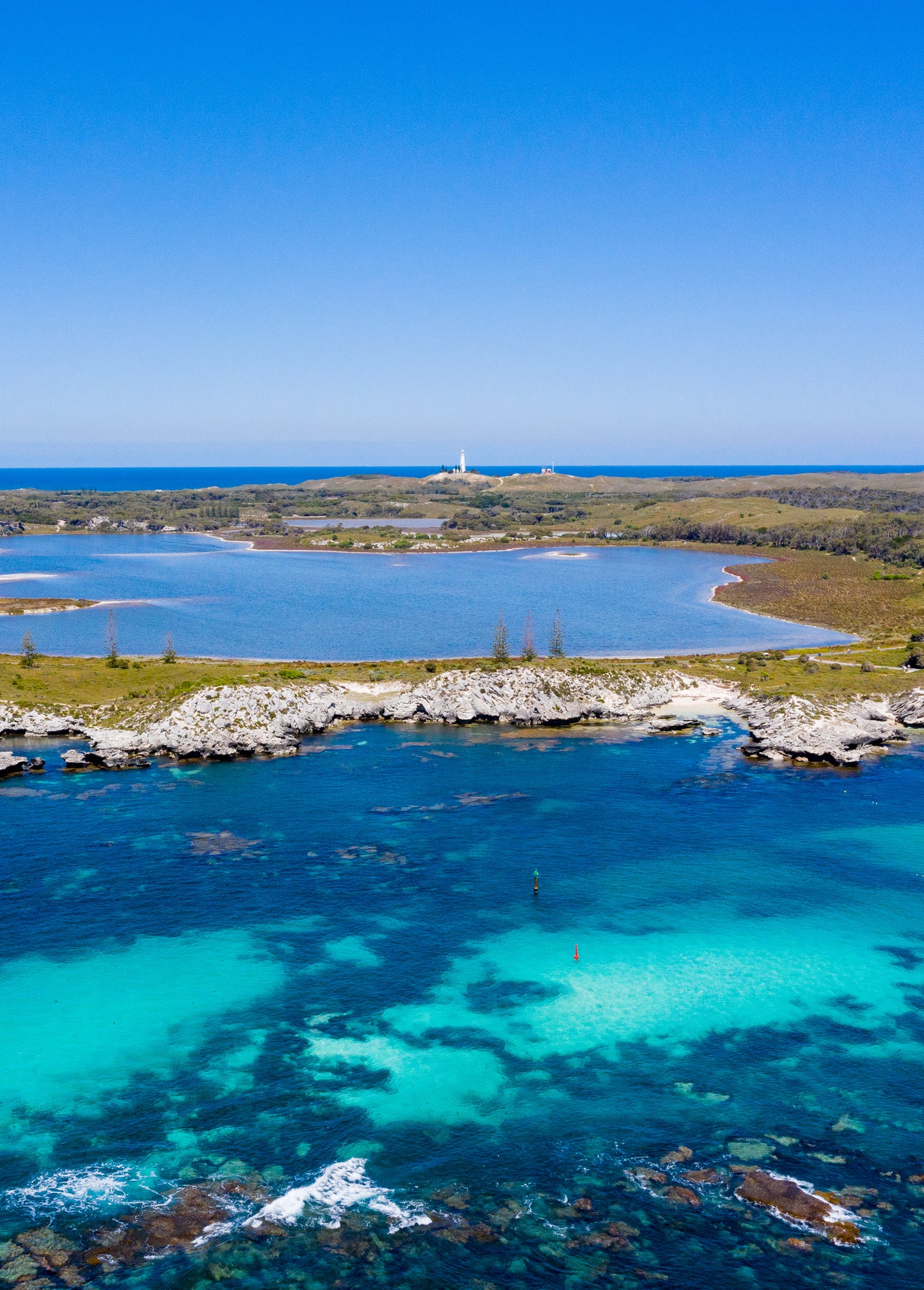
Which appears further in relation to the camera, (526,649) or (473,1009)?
(526,649)

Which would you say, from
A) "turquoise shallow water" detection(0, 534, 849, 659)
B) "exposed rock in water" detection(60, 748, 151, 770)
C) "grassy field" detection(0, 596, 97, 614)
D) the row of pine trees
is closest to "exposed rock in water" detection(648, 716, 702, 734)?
the row of pine trees

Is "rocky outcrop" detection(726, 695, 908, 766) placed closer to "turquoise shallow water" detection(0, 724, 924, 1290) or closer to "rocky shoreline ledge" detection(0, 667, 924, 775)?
"rocky shoreline ledge" detection(0, 667, 924, 775)

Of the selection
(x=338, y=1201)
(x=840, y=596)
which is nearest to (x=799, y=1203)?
(x=338, y=1201)

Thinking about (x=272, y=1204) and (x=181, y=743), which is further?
(x=181, y=743)

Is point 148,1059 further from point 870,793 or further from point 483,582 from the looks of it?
point 483,582

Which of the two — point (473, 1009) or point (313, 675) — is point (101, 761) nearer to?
point (313, 675)

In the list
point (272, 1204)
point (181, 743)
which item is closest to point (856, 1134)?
point (272, 1204)
